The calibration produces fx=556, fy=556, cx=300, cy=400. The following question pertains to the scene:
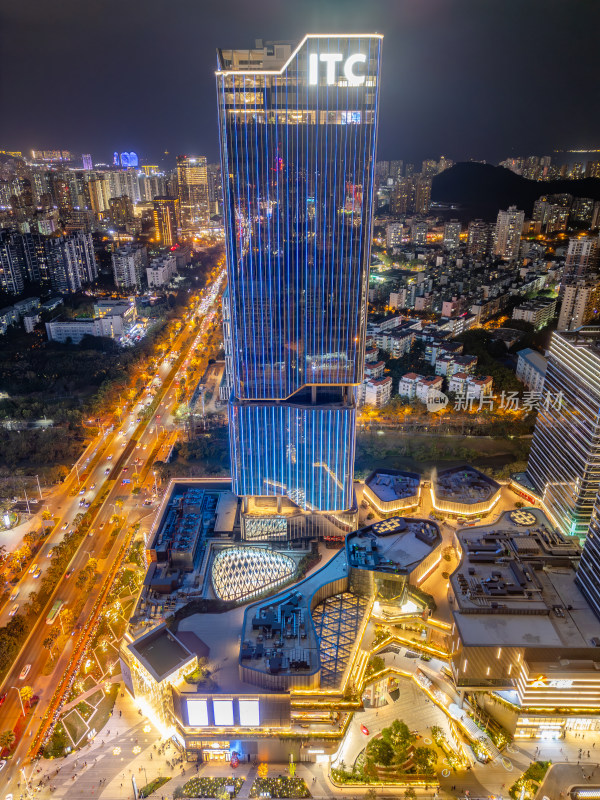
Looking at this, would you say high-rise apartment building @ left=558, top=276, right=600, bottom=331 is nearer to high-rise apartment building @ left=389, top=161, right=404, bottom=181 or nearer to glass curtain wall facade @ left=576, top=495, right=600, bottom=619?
glass curtain wall facade @ left=576, top=495, right=600, bottom=619

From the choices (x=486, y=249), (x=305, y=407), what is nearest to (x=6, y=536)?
(x=305, y=407)

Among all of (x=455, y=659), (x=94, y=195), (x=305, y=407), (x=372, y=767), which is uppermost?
(x=94, y=195)

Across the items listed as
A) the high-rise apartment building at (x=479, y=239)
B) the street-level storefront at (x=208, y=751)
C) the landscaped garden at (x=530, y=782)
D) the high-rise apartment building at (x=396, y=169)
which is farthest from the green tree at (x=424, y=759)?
the high-rise apartment building at (x=396, y=169)

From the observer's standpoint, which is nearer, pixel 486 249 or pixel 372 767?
pixel 372 767

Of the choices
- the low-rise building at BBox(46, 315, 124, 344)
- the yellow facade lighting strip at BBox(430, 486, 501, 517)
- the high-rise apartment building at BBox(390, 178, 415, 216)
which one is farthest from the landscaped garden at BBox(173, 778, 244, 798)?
the high-rise apartment building at BBox(390, 178, 415, 216)

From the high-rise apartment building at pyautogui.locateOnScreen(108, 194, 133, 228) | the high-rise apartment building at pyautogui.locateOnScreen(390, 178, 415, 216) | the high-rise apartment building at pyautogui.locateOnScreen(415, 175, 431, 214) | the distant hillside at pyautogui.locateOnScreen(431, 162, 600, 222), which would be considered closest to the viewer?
the distant hillside at pyautogui.locateOnScreen(431, 162, 600, 222)

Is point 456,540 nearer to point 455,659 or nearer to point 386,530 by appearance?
point 386,530

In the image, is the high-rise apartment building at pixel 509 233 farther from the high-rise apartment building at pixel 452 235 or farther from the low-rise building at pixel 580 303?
the low-rise building at pixel 580 303
